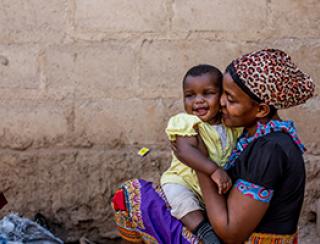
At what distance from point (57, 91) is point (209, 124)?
4.33 feet

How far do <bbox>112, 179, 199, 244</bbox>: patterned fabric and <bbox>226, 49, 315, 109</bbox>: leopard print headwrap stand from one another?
2.39ft

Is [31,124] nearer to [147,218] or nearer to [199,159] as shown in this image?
[147,218]

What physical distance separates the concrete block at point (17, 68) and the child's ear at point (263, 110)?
1787 millimetres

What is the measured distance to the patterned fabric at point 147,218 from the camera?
258cm

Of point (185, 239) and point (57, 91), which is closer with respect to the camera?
point (185, 239)

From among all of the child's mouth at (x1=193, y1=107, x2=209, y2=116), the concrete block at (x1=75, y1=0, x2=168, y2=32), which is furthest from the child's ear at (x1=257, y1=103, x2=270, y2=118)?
the concrete block at (x1=75, y1=0, x2=168, y2=32)

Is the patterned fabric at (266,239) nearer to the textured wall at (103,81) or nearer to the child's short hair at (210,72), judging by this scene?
the child's short hair at (210,72)

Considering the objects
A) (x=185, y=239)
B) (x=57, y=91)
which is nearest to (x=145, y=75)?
(x=57, y=91)

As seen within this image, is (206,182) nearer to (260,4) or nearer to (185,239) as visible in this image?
(185,239)

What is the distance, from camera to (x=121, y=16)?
11.6 ft

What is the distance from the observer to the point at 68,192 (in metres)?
3.66

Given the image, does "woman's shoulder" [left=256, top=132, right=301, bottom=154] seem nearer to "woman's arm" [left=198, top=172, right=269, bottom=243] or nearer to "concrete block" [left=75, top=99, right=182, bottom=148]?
"woman's arm" [left=198, top=172, right=269, bottom=243]

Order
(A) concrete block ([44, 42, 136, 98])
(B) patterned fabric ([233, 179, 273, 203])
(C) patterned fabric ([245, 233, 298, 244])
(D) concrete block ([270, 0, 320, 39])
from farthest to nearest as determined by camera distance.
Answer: (A) concrete block ([44, 42, 136, 98]) → (D) concrete block ([270, 0, 320, 39]) → (C) patterned fabric ([245, 233, 298, 244]) → (B) patterned fabric ([233, 179, 273, 203])

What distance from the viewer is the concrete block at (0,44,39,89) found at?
3.63 meters
